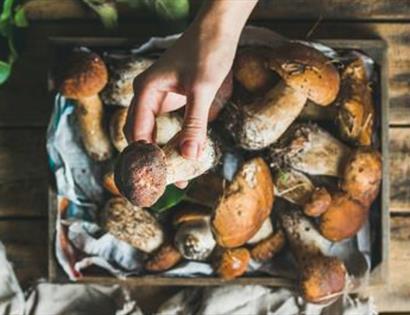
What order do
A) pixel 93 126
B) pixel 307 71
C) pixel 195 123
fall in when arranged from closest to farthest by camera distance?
pixel 195 123 < pixel 307 71 < pixel 93 126

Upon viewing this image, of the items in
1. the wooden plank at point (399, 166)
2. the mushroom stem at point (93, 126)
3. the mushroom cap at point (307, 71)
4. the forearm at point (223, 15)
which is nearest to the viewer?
the forearm at point (223, 15)

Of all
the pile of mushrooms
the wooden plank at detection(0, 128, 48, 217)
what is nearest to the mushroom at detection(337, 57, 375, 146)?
the pile of mushrooms

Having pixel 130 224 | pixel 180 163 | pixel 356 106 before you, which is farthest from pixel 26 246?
pixel 356 106

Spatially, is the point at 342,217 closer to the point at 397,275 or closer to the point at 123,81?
the point at 397,275

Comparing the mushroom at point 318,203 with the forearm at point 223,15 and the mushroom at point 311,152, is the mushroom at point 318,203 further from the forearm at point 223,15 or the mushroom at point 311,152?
the forearm at point 223,15

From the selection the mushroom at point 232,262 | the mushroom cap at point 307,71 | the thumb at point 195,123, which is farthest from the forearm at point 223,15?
the mushroom at point 232,262

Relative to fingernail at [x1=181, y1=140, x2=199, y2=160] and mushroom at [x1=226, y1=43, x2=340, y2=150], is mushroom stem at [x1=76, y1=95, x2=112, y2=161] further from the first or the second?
fingernail at [x1=181, y1=140, x2=199, y2=160]
